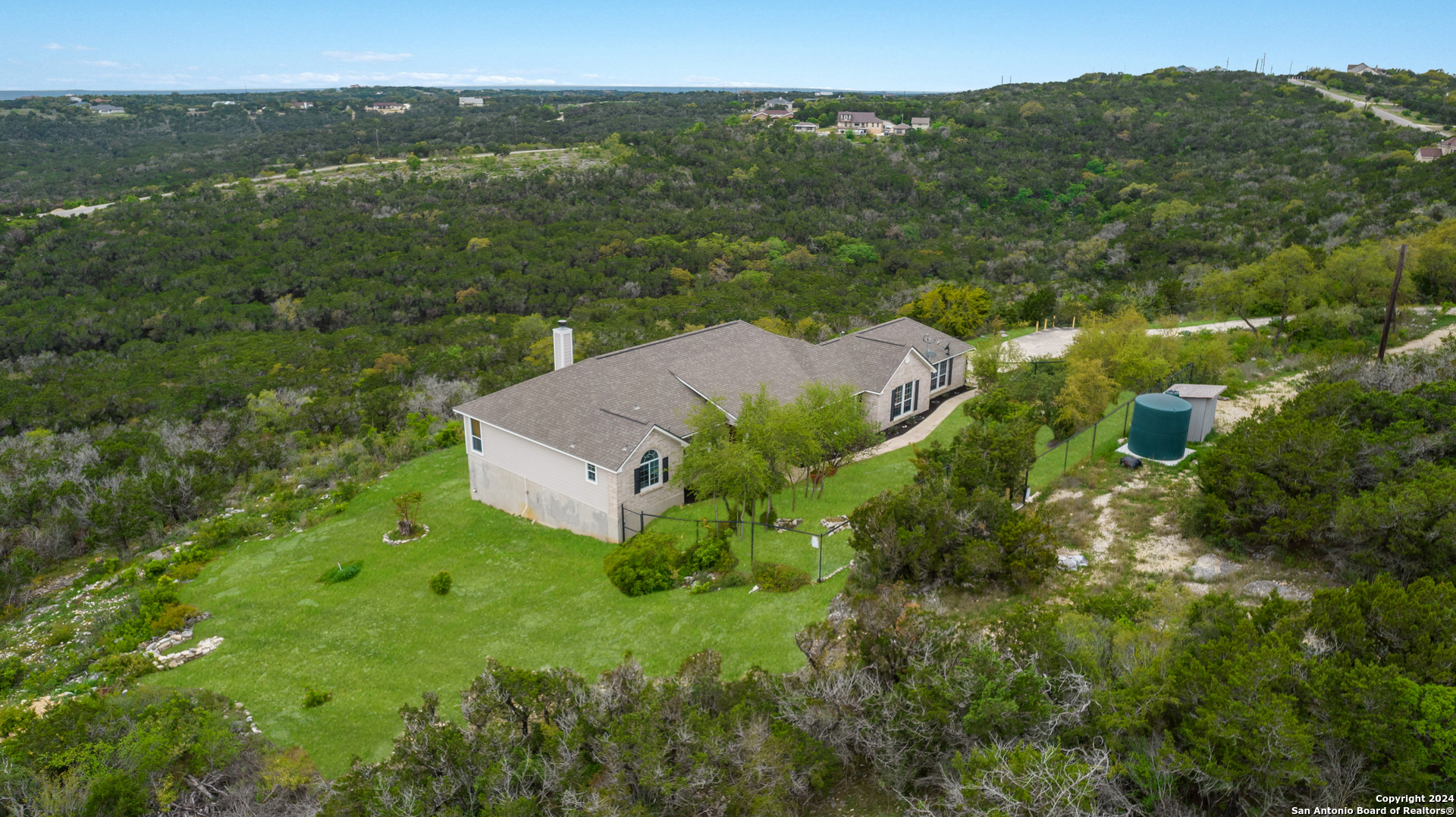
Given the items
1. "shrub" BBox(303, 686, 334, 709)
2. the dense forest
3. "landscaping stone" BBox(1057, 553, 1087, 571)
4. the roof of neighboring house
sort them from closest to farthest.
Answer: the dense forest < "shrub" BBox(303, 686, 334, 709) < "landscaping stone" BBox(1057, 553, 1087, 571) < the roof of neighboring house

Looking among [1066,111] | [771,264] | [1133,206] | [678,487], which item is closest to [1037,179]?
[1133,206]

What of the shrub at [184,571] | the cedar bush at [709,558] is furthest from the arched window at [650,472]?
the shrub at [184,571]

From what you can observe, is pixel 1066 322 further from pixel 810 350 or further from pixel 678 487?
pixel 678 487

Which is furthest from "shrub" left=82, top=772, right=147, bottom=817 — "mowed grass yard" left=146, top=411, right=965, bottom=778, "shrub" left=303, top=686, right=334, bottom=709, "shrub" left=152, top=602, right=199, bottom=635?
"shrub" left=152, top=602, right=199, bottom=635

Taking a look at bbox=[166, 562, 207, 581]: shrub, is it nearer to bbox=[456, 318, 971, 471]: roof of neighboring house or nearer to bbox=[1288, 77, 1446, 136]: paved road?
bbox=[456, 318, 971, 471]: roof of neighboring house

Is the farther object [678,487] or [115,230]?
[115,230]

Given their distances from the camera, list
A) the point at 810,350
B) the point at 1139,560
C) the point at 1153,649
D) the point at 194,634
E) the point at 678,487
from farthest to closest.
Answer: the point at 810,350
the point at 678,487
the point at 194,634
the point at 1139,560
the point at 1153,649
